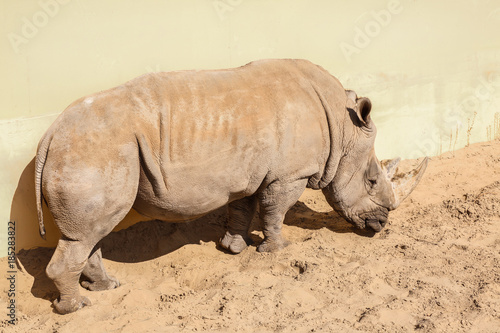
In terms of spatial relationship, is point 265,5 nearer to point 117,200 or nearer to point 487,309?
point 117,200

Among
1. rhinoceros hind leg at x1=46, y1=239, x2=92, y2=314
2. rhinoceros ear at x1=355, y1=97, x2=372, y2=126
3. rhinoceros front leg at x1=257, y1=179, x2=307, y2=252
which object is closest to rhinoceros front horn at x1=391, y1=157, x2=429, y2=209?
rhinoceros ear at x1=355, y1=97, x2=372, y2=126

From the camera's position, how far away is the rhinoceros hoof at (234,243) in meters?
7.25

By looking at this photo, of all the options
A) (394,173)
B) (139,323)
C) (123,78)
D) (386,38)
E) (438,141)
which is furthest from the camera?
(438,141)

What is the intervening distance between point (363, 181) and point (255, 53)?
6.49 ft

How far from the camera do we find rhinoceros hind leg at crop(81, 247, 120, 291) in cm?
640

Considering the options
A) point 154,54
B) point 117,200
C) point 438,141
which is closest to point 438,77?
point 438,141

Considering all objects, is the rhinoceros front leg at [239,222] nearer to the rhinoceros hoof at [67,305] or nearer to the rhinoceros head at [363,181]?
the rhinoceros head at [363,181]

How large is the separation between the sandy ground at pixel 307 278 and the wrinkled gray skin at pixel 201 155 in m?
0.32

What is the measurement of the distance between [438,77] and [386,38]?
3.34ft

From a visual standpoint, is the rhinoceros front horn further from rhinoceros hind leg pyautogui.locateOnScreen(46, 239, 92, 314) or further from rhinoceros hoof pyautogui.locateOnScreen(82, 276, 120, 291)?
rhinoceros hind leg pyautogui.locateOnScreen(46, 239, 92, 314)

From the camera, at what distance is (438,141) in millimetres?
9602

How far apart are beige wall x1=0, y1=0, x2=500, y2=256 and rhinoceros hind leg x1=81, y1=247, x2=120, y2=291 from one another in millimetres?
787

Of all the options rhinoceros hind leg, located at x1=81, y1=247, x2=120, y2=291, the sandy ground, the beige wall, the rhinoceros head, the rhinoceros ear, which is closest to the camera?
the sandy ground

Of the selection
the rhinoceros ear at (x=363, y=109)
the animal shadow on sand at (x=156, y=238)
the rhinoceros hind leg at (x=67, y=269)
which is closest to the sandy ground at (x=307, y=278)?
the animal shadow on sand at (x=156, y=238)
